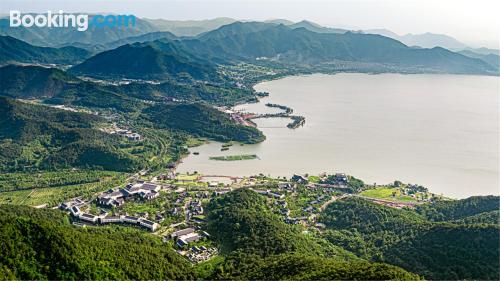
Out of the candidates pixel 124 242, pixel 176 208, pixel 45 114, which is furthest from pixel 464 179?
pixel 45 114

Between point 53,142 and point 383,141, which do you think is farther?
point 383,141

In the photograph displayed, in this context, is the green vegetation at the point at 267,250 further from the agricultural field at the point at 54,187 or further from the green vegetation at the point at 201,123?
the green vegetation at the point at 201,123

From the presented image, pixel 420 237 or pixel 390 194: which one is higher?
pixel 420 237

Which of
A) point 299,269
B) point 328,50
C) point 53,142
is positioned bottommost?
point 53,142

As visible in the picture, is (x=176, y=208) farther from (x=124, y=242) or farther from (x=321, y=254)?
(x=321, y=254)

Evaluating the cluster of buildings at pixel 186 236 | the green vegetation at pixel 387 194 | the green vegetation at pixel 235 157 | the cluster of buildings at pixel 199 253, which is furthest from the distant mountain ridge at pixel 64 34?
the cluster of buildings at pixel 199 253

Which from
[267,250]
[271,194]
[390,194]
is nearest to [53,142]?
[271,194]

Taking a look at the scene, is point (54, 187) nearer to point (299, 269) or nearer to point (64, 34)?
point (299, 269)
